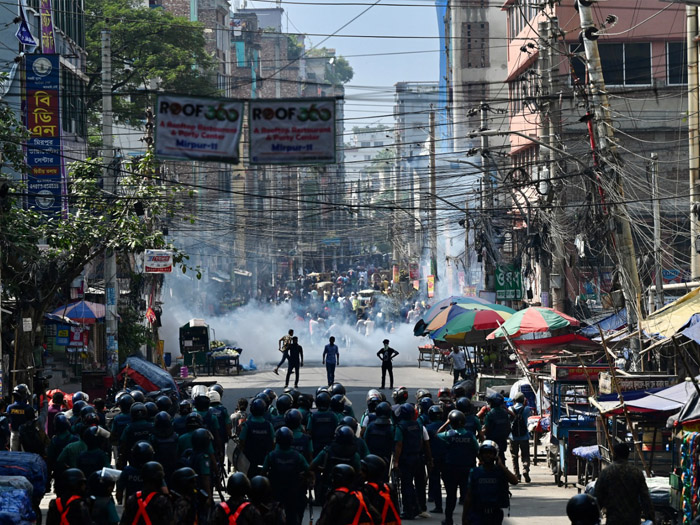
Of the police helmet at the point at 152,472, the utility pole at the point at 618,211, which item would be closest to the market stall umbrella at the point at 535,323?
the utility pole at the point at 618,211

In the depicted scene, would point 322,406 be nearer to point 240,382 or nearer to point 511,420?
point 511,420

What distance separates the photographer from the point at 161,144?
17078mm

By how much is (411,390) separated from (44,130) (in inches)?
432

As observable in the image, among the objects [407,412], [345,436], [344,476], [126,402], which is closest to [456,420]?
[407,412]

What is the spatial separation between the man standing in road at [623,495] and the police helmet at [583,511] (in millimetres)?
2142

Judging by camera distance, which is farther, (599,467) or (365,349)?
(365,349)

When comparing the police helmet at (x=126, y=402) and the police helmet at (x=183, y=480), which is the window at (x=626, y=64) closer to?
the police helmet at (x=126, y=402)

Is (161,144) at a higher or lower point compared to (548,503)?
higher

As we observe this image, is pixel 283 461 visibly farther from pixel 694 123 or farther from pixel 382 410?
pixel 694 123

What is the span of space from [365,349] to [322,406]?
31158 millimetres

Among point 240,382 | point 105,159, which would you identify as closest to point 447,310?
point 240,382

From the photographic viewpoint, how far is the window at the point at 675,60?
3975 cm

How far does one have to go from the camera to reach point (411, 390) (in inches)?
1167

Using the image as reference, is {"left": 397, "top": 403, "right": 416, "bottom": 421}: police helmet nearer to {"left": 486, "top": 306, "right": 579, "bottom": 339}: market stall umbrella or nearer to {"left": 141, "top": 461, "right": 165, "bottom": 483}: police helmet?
{"left": 141, "top": 461, "right": 165, "bottom": 483}: police helmet
